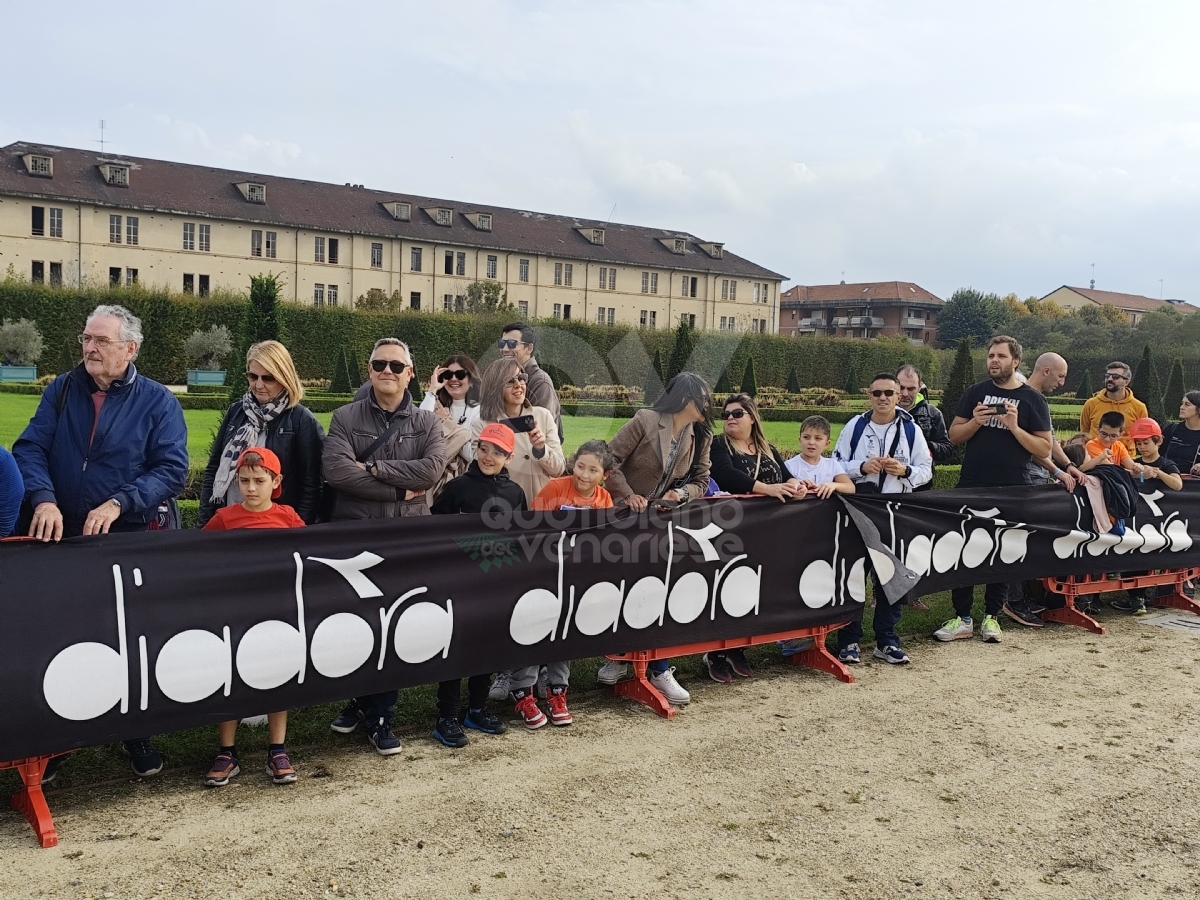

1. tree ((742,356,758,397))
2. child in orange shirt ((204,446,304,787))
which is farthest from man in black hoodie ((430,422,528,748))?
tree ((742,356,758,397))

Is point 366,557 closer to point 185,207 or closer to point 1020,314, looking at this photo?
point 185,207

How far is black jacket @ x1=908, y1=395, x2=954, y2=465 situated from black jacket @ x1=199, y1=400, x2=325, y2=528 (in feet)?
17.4

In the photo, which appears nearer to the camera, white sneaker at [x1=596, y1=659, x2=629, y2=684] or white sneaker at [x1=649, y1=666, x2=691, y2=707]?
white sneaker at [x1=649, y1=666, x2=691, y2=707]

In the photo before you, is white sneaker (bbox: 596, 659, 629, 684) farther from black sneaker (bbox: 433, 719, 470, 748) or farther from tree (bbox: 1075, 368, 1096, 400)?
tree (bbox: 1075, 368, 1096, 400)

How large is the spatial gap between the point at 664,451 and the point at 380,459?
1945 millimetres

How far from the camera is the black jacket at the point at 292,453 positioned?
17.9 ft

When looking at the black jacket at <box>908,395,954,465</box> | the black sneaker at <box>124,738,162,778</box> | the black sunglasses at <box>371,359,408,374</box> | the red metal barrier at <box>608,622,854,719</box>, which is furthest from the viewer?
the black jacket at <box>908,395,954,465</box>

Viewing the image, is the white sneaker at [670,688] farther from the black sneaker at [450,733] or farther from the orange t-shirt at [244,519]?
the orange t-shirt at [244,519]

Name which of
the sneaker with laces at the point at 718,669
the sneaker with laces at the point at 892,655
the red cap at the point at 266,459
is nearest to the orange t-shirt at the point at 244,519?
the red cap at the point at 266,459

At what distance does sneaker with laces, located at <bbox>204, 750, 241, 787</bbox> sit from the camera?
4793mm

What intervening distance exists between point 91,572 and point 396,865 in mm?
1922

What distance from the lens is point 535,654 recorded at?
584cm

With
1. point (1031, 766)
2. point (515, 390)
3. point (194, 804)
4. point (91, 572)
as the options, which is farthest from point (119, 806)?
point (1031, 766)

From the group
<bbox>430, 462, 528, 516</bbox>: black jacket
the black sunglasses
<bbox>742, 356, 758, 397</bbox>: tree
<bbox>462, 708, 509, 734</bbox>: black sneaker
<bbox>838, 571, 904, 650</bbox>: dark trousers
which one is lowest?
<bbox>462, 708, 509, 734</bbox>: black sneaker
